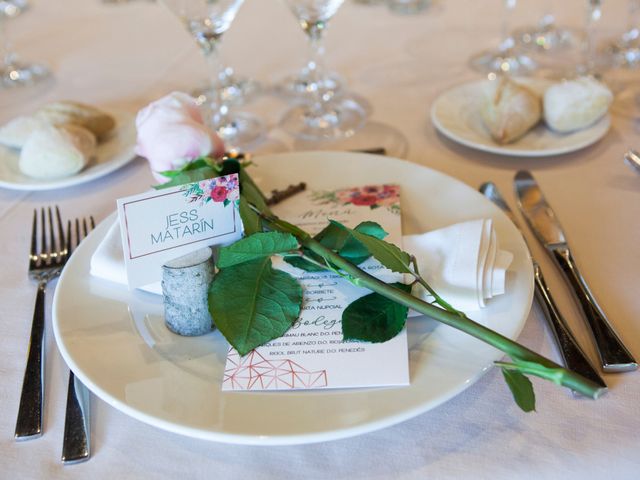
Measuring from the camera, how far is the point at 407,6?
1.26 metres

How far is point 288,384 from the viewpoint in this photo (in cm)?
44

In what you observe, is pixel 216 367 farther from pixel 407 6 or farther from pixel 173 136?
pixel 407 6

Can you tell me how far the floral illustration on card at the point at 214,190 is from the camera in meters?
0.51

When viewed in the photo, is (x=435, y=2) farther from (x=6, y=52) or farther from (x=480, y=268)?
(x=480, y=268)

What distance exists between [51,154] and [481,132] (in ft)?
1.76

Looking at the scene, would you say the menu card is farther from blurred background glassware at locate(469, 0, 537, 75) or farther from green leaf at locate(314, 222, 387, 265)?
blurred background glassware at locate(469, 0, 537, 75)

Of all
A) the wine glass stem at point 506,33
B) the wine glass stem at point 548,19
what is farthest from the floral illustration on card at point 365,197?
the wine glass stem at point 548,19

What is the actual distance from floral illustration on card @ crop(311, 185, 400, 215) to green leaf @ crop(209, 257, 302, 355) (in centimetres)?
16

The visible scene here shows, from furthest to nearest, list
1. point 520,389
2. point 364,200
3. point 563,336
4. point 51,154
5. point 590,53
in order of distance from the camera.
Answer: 1. point 590,53
2. point 51,154
3. point 364,200
4. point 563,336
5. point 520,389

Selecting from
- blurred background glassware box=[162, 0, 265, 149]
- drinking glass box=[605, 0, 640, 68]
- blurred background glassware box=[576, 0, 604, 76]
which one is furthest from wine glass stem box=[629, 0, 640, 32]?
blurred background glassware box=[162, 0, 265, 149]

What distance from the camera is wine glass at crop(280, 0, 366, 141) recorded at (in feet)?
2.81

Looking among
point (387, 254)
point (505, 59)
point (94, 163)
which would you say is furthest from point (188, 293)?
point (505, 59)

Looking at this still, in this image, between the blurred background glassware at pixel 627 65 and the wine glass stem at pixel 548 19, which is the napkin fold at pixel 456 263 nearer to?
the blurred background glassware at pixel 627 65

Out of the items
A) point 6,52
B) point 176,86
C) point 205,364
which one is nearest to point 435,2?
point 176,86
